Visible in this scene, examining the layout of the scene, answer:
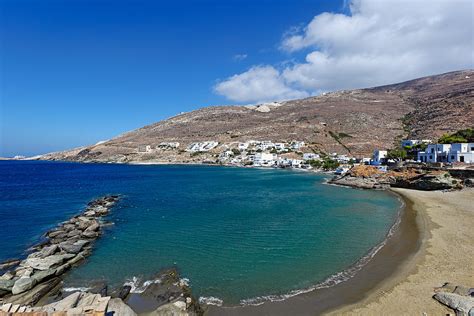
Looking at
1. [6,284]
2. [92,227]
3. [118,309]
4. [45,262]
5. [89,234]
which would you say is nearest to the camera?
[118,309]

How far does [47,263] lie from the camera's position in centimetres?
1565

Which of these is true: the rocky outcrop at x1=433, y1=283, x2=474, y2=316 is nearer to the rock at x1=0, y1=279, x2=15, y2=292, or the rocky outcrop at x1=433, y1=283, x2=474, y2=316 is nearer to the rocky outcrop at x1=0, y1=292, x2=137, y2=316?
the rocky outcrop at x1=0, y1=292, x2=137, y2=316

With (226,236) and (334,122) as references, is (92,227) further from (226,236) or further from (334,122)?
(334,122)

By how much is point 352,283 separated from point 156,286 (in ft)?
29.5

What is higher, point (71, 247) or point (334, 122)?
point (334, 122)

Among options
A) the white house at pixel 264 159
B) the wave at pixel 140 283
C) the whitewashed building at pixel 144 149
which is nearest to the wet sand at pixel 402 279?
the wave at pixel 140 283

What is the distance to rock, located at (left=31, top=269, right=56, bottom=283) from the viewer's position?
14127 mm

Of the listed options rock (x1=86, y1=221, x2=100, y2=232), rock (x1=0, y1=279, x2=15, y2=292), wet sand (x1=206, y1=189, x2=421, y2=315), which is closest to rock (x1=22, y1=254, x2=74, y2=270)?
rock (x1=0, y1=279, x2=15, y2=292)

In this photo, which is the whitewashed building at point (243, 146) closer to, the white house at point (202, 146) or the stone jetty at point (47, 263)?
the white house at point (202, 146)

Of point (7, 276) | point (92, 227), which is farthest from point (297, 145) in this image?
point (7, 276)

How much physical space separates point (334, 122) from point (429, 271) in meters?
123

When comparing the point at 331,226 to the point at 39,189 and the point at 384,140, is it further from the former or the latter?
the point at 384,140

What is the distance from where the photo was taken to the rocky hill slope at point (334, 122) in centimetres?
10719

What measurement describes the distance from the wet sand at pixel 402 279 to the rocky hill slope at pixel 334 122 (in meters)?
83.4
